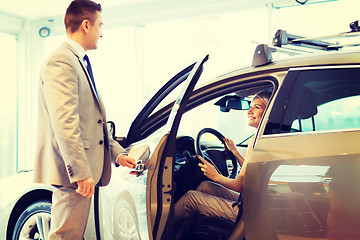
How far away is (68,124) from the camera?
191 cm

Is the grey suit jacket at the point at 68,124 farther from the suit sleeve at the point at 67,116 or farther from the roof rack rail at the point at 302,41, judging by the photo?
the roof rack rail at the point at 302,41

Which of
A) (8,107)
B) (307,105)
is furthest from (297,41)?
(8,107)

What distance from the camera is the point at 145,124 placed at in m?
2.61

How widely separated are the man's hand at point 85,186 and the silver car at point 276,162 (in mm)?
199

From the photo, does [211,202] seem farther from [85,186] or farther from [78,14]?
[78,14]

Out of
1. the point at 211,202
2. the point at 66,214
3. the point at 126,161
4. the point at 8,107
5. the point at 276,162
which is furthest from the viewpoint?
the point at 8,107

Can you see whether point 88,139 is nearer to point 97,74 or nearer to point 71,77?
point 71,77

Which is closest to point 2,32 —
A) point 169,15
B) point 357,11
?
point 169,15

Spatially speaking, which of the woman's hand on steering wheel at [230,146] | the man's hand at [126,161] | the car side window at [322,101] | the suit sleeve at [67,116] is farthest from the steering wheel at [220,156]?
the suit sleeve at [67,116]

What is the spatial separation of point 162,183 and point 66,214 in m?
0.44

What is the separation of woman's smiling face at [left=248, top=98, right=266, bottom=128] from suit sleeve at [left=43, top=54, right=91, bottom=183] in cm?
102

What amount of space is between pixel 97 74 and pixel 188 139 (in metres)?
6.89

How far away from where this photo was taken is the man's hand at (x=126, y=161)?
2.19 m

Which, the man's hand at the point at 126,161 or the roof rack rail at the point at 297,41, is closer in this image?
the man's hand at the point at 126,161
